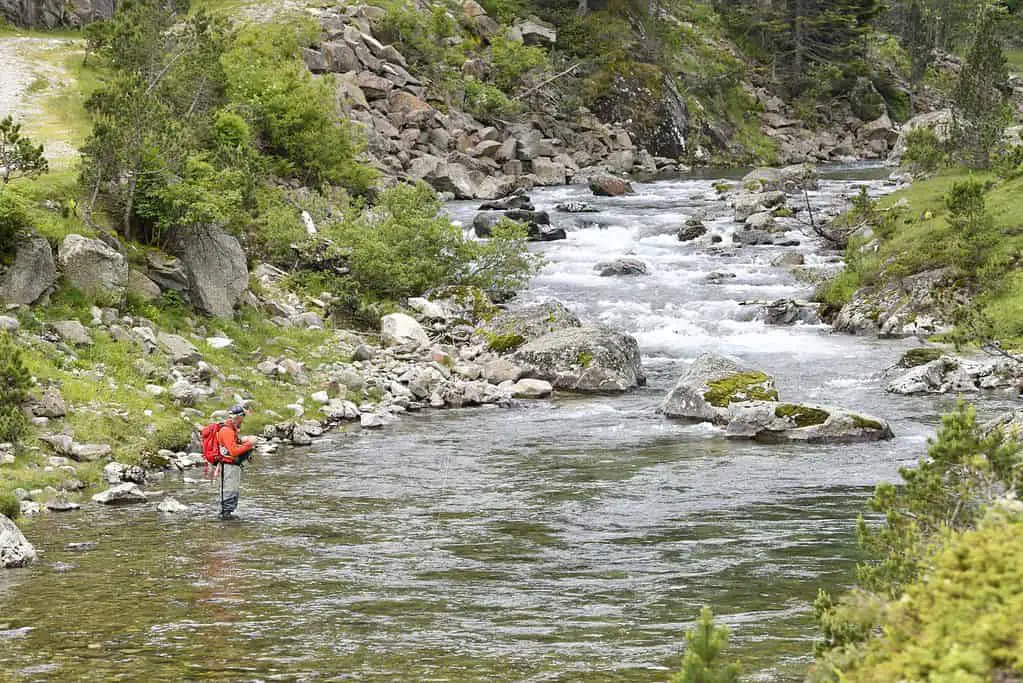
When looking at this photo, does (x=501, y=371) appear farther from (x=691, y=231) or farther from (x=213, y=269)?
(x=691, y=231)

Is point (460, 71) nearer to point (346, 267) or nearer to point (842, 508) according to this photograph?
point (346, 267)

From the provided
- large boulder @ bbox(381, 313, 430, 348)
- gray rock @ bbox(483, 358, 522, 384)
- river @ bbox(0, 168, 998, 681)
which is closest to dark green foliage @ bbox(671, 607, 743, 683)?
river @ bbox(0, 168, 998, 681)

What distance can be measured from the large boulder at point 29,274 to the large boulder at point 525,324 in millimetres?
11862

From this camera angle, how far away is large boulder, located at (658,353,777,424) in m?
26.5

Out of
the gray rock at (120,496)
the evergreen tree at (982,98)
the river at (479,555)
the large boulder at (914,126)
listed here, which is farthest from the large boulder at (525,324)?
the large boulder at (914,126)

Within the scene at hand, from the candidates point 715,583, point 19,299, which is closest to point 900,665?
point 715,583

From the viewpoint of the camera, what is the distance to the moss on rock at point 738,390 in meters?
26.5

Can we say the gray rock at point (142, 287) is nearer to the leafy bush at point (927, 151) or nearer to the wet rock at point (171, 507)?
the wet rock at point (171, 507)

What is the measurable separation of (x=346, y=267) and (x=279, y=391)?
10149mm

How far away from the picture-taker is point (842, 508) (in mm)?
19047

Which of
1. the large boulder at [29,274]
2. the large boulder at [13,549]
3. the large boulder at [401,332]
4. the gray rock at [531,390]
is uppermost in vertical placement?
the large boulder at [29,274]

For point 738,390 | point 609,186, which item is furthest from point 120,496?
point 609,186

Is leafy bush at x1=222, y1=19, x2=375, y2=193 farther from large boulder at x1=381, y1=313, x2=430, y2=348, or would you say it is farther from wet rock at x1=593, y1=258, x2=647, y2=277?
large boulder at x1=381, y1=313, x2=430, y2=348

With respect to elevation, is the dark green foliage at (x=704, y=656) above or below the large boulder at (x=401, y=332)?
above
